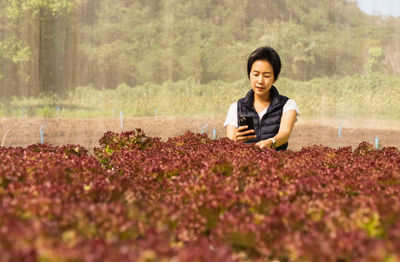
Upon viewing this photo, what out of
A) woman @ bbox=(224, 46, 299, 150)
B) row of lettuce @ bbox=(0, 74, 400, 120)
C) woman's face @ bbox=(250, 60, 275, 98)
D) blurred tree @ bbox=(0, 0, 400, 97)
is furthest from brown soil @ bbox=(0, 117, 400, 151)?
woman's face @ bbox=(250, 60, 275, 98)

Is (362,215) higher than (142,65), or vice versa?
(142,65)

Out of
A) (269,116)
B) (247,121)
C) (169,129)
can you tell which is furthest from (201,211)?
(169,129)

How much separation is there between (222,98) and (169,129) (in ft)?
4.38

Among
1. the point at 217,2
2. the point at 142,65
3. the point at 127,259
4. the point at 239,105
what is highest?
the point at 217,2

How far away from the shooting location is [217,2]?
28.4ft

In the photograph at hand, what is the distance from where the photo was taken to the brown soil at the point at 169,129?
787 cm

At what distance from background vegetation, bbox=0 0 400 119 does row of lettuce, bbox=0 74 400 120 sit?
0.02m

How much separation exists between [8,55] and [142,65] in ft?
8.68

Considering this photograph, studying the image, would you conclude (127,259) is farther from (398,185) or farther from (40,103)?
(40,103)

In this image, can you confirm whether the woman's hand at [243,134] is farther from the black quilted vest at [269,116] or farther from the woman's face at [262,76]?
the woman's face at [262,76]

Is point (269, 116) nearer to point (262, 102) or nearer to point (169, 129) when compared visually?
point (262, 102)

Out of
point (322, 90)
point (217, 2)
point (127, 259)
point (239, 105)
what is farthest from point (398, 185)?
point (217, 2)

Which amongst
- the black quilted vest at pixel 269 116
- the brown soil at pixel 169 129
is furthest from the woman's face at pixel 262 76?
the brown soil at pixel 169 129

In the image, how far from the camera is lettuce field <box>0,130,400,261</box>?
36.7 inches
